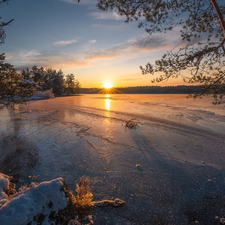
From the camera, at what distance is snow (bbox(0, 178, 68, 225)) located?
1465 millimetres

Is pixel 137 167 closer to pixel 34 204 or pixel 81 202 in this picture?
pixel 81 202

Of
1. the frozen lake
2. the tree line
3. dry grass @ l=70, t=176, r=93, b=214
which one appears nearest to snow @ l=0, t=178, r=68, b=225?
dry grass @ l=70, t=176, r=93, b=214

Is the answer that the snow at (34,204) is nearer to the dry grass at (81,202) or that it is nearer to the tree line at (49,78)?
the dry grass at (81,202)

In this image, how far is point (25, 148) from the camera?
5105 millimetres

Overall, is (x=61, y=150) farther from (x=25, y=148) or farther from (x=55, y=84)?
(x=55, y=84)

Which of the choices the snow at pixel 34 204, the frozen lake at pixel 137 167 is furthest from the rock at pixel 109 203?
the snow at pixel 34 204

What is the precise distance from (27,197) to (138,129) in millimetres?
6493

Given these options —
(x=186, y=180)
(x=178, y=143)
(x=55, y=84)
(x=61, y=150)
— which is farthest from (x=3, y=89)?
(x=55, y=84)

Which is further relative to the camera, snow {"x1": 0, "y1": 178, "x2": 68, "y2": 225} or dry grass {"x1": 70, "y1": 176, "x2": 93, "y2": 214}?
dry grass {"x1": 70, "y1": 176, "x2": 93, "y2": 214}

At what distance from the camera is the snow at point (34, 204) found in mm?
1465

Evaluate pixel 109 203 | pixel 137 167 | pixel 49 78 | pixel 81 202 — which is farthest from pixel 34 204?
pixel 49 78

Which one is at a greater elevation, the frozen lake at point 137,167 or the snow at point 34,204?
the snow at point 34,204

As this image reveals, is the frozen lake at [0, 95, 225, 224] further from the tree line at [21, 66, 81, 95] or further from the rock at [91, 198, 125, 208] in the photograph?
the tree line at [21, 66, 81, 95]

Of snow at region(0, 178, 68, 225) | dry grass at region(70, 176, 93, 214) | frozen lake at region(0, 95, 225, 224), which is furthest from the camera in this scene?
frozen lake at region(0, 95, 225, 224)
